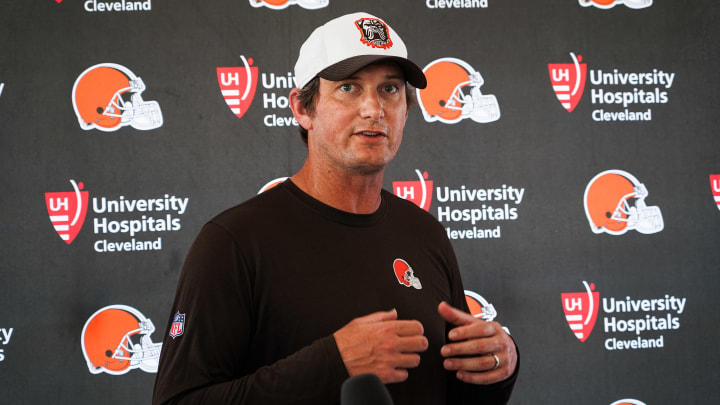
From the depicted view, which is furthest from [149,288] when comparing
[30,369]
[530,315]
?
[530,315]

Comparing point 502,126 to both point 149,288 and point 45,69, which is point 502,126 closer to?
point 149,288

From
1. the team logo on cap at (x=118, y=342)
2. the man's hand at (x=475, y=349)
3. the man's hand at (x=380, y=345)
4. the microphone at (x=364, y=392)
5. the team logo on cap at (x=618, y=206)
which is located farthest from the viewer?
the team logo on cap at (x=618, y=206)

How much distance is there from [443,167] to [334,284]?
1.42 meters

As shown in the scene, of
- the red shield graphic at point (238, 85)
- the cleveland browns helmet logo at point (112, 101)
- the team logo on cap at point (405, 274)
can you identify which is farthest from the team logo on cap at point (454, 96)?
the team logo on cap at point (405, 274)

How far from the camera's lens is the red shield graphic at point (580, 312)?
7.65ft

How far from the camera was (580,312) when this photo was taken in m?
2.33

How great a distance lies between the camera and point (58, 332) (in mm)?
2139

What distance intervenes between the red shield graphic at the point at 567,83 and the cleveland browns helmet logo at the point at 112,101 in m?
1.65

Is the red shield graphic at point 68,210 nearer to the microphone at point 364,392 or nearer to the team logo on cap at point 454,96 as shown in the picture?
the team logo on cap at point 454,96

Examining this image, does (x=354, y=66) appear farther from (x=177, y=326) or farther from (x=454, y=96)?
(x=454, y=96)

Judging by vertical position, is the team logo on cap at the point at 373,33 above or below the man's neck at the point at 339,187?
above

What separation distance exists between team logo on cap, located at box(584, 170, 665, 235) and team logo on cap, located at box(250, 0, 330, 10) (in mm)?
1360

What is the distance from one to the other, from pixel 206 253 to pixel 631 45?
222 cm

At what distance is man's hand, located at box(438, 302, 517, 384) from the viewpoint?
96cm
